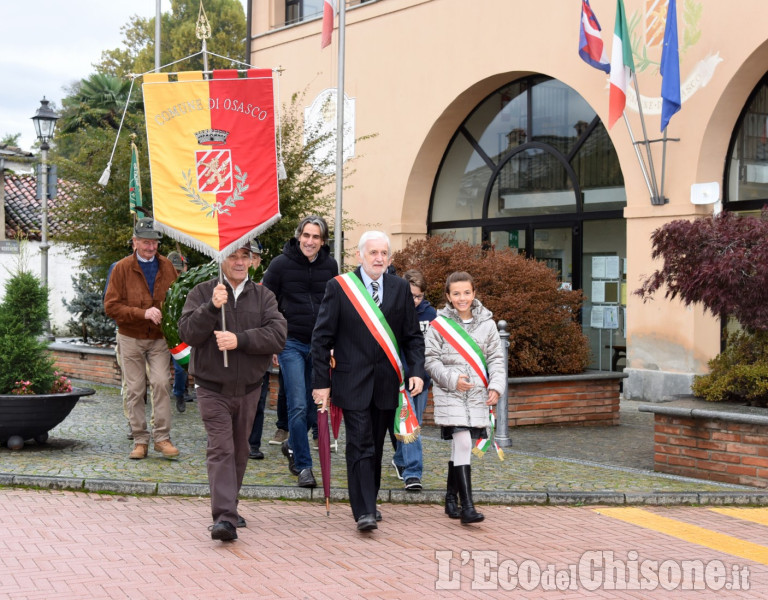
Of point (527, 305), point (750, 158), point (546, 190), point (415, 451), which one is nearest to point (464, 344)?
point (415, 451)

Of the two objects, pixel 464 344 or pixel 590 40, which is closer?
pixel 464 344

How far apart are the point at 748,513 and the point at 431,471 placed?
2.53 m

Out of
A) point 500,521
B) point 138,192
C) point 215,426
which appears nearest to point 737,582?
point 500,521

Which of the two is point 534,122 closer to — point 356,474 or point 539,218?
point 539,218

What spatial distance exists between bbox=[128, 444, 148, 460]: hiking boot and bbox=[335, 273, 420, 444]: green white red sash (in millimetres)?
3114

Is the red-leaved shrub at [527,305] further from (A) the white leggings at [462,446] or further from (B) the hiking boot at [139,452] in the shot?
(A) the white leggings at [462,446]

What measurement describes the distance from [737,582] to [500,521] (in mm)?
1823

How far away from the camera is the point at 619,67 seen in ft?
43.4

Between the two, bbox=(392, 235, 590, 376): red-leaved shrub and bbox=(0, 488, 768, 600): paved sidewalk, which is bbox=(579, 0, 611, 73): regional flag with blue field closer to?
bbox=(392, 235, 590, 376): red-leaved shrub

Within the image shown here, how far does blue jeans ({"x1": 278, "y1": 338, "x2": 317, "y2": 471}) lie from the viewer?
7402mm

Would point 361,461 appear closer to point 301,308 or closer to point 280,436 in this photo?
point 301,308

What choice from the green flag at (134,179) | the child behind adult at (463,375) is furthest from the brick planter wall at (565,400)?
the green flag at (134,179)

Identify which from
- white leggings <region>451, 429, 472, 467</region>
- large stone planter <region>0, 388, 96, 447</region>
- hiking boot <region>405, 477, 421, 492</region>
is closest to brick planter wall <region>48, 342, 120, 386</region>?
large stone planter <region>0, 388, 96, 447</region>

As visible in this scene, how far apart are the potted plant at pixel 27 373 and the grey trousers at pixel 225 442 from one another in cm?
336
